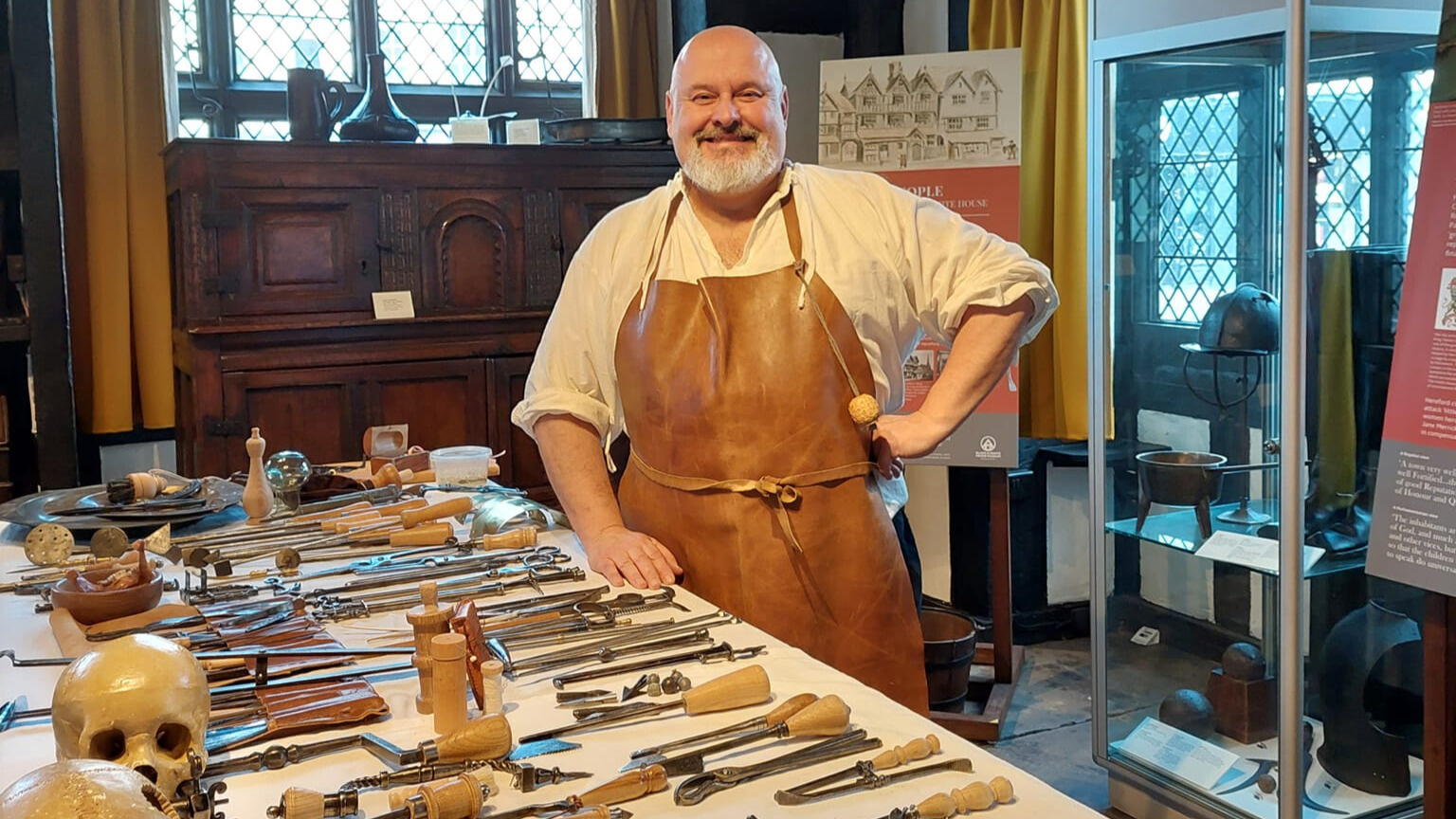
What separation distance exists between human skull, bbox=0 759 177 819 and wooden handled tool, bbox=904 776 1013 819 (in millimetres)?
751

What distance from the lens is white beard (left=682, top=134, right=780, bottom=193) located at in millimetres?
2521

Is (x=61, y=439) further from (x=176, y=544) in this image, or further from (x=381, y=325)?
(x=176, y=544)

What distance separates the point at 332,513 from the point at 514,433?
1949 mm

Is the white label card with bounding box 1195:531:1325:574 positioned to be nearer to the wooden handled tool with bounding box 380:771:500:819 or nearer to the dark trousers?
the dark trousers

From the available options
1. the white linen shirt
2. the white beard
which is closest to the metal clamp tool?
the white linen shirt

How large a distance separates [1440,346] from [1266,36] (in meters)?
0.85

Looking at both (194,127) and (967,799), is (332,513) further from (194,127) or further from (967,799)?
(194,127)

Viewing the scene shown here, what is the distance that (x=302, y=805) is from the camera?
4.45ft

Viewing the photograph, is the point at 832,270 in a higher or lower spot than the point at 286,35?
lower

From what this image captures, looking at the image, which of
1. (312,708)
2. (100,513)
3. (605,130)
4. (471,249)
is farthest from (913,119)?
(312,708)

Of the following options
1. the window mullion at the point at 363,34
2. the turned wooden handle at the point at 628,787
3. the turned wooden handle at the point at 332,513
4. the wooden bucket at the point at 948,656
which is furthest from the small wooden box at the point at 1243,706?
the window mullion at the point at 363,34

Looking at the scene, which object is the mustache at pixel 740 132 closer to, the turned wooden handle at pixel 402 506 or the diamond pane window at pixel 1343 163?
the turned wooden handle at pixel 402 506

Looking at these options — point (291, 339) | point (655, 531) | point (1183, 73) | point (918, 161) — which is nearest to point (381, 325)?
point (291, 339)

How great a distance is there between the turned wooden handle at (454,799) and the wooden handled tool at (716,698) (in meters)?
0.27
